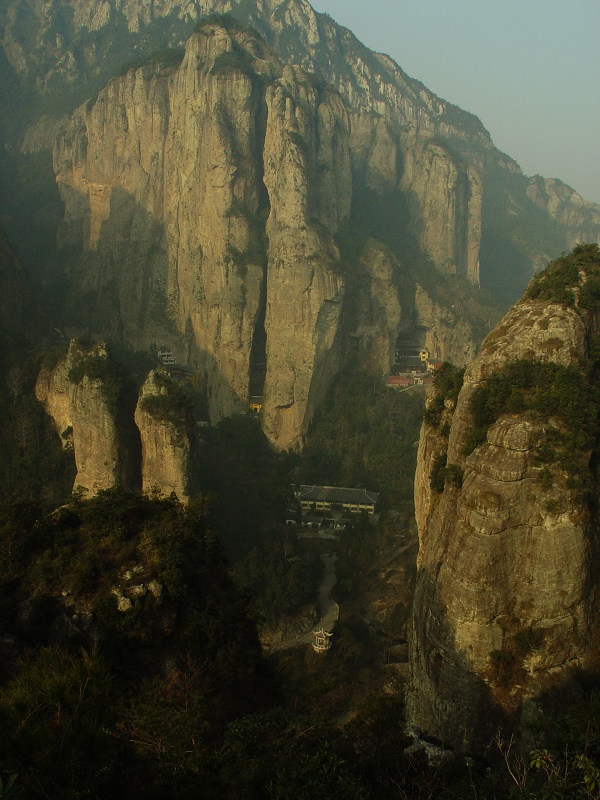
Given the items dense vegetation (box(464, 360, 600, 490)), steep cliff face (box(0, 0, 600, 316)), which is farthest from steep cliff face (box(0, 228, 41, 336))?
steep cliff face (box(0, 0, 600, 316))

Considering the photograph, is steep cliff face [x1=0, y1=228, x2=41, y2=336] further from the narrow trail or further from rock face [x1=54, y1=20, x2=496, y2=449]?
the narrow trail

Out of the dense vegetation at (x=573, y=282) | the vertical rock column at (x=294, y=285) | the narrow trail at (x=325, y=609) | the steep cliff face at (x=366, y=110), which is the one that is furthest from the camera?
the steep cliff face at (x=366, y=110)

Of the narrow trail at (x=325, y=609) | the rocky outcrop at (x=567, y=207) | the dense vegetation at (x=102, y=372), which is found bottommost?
the narrow trail at (x=325, y=609)

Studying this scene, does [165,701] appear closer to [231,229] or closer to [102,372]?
[102,372]

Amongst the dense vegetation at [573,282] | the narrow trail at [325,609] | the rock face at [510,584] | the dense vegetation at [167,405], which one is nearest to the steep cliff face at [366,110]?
the narrow trail at [325,609]

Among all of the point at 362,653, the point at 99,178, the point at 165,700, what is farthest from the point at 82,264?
the point at 165,700

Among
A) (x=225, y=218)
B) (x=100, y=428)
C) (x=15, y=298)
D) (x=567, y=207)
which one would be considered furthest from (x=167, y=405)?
(x=567, y=207)

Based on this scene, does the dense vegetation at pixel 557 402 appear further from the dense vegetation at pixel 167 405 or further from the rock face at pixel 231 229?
the rock face at pixel 231 229
